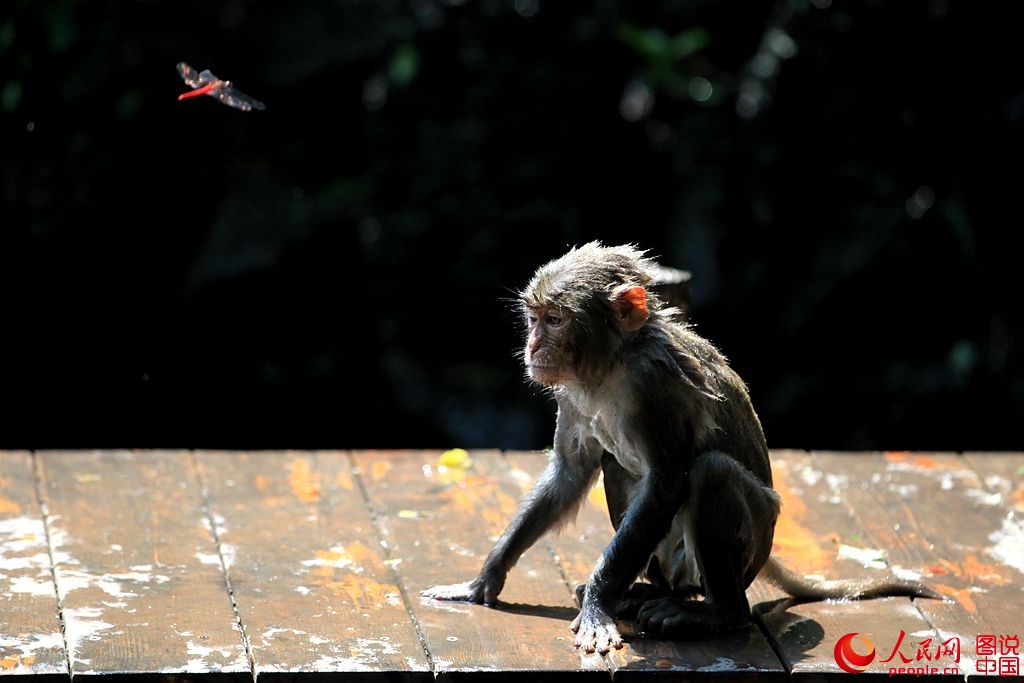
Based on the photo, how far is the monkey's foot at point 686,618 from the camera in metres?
4.89

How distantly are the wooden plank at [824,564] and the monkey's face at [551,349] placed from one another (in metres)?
1.21

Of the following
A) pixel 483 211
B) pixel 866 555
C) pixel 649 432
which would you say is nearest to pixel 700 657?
pixel 649 432

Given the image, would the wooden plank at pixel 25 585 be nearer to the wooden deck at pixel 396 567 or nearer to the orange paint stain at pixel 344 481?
the wooden deck at pixel 396 567

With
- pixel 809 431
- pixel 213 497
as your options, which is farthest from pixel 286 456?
pixel 809 431

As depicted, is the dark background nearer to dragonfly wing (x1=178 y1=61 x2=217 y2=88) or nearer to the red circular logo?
dragonfly wing (x1=178 y1=61 x2=217 y2=88)

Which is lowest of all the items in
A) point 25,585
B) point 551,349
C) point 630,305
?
point 25,585

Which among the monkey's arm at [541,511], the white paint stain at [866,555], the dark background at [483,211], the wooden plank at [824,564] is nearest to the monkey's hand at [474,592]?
the monkey's arm at [541,511]

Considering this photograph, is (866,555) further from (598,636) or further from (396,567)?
(396,567)

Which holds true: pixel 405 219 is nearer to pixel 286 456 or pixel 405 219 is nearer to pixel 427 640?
pixel 286 456

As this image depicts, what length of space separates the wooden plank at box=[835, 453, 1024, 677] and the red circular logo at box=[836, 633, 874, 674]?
0.31 metres

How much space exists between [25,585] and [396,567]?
4.51 ft

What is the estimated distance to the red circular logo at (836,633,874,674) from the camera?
186 inches

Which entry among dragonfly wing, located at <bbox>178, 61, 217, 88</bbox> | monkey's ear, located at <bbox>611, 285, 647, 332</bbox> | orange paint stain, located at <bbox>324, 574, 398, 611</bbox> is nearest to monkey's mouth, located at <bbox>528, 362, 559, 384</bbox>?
monkey's ear, located at <bbox>611, 285, 647, 332</bbox>

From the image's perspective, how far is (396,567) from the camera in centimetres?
552
